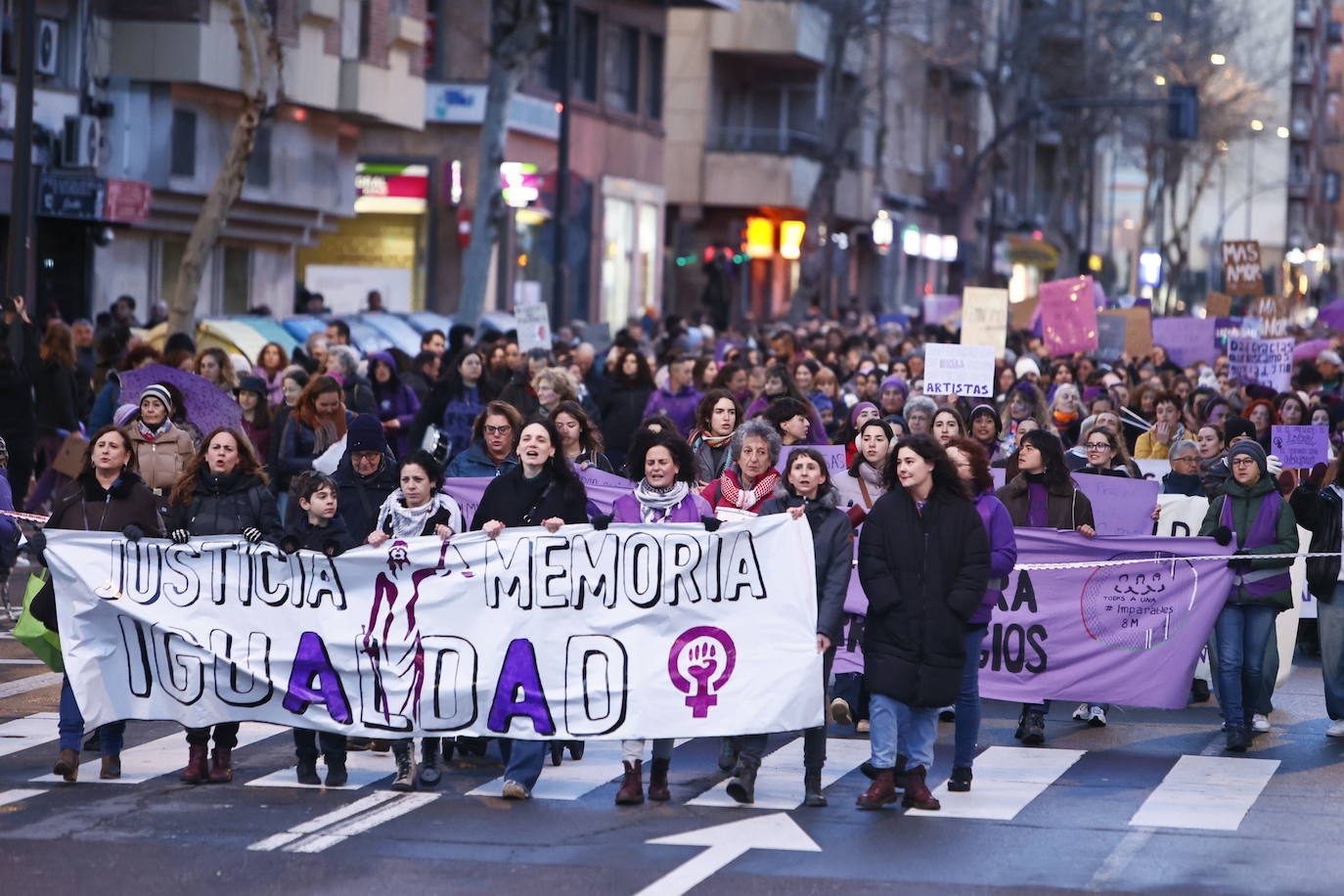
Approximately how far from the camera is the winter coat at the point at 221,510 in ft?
37.6

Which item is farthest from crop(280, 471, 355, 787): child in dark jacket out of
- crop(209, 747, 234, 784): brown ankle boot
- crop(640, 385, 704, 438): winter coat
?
crop(640, 385, 704, 438): winter coat

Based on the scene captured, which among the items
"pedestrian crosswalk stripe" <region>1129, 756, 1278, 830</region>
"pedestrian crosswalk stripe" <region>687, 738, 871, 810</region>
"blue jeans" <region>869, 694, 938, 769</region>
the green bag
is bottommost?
"pedestrian crosswalk stripe" <region>687, 738, 871, 810</region>

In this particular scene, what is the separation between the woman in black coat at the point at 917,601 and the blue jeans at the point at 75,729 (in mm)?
3275

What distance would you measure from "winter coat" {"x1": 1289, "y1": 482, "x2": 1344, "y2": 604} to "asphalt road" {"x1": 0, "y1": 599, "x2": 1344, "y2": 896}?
35.2 inches

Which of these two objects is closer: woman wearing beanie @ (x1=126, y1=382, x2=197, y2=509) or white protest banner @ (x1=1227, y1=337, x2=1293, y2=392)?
woman wearing beanie @ (x1=126, y1=382, x2=197, y2=509)

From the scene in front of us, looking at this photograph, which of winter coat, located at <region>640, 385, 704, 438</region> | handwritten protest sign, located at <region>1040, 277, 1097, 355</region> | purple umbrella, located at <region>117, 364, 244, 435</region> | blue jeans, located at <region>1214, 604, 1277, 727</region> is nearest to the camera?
blue jeans, located at <region>1214, 604, 1277, 727</region>

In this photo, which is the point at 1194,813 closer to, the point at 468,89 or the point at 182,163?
the point at 182,163

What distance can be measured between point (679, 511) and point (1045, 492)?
9.39 feet

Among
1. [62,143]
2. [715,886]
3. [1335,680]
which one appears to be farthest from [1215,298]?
[715,886]

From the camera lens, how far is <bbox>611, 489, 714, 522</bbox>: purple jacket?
11266mm

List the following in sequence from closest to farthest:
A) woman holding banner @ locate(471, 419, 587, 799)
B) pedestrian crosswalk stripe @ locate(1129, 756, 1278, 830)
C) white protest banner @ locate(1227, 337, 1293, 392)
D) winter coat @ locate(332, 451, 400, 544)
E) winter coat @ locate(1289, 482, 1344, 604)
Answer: pedestrian crosswalk stripe @ locate(1129, 756, 1278, 830)
woman holding banner @ locate(471, 419, 587, 799)
winter coat @ locate(332, 451, 400, 544)
winter coat @ locate(1289, 482, 1344, 604)
white protest banner @ locate(1227, 337, 1293, 392)

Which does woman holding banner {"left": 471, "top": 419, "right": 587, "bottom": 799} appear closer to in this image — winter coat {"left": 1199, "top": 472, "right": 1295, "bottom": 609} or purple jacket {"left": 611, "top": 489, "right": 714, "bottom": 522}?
purple jacket {"left": 611, "top": 489, "right": 714, "bottom": 522}

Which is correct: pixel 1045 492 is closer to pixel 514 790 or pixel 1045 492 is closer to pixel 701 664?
pixel 701 664

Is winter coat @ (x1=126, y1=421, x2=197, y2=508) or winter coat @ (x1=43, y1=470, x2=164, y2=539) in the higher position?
winter coat @ (x1=126, y1=421, x2=197, y2=508)
